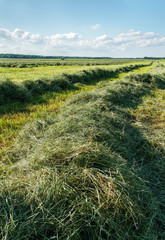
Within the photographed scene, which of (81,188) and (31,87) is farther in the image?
(31,87)

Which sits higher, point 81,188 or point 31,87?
point 31,87

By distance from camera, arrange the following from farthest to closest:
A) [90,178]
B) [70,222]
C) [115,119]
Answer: [115,119], [90,178], [70,222]

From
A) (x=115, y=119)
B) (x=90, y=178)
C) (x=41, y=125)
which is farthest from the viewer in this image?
(x=115, y=119)

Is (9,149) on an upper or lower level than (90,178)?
lower

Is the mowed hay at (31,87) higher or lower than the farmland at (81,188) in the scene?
higher

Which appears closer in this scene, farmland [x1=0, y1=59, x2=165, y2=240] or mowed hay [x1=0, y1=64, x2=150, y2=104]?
farmland [x1=0, y1=59, x2=165, y2=240]

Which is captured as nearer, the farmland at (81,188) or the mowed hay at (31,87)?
the farmland at (81,188)

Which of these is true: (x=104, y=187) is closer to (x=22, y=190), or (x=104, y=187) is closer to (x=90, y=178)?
(x=90, y=178)

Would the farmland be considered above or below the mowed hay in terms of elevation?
below

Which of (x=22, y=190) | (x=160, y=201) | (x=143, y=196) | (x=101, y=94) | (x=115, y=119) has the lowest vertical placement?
(x=160, y=201)

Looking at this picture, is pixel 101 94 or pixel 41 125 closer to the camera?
pixel 41 125

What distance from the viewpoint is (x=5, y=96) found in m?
5.59

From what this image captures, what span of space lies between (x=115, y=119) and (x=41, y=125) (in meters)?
1.84

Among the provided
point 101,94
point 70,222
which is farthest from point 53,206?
point 101,94
